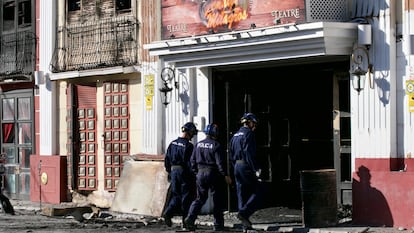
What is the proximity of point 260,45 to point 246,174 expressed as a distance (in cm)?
265

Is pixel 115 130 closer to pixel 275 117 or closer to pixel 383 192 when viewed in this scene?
pixel 275 117

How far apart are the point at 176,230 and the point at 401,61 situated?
493cm

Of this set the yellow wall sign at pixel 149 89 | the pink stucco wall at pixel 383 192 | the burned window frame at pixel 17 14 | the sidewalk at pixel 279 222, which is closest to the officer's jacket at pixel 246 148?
the sidewalk at pixel 279 222

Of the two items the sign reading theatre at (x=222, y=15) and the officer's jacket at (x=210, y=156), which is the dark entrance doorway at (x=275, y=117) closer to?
the sign reading theatre at (x=222, y=15)

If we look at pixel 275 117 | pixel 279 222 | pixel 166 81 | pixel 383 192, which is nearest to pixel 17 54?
pixel 166 81

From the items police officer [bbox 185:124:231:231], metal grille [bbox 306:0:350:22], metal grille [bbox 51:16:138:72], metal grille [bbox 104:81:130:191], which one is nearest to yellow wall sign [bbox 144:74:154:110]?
metal grille [bbox 51:16:138:72]

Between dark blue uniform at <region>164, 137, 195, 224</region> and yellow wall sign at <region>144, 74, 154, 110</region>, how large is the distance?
137 inches

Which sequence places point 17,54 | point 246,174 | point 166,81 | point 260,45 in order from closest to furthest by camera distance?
point 246,174 < point 260,45 < point 166,81 < point 17,54

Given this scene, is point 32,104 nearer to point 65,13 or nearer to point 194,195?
point 65,13

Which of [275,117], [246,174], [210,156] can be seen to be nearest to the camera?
[246,174]

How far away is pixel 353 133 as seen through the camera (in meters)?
15.8

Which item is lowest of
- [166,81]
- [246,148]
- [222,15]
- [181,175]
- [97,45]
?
[181,175]

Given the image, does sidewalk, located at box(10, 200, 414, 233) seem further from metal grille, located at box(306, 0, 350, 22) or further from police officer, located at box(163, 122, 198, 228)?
metal grille, located at box(306, 0, 350, 22)

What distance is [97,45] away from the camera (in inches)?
812
